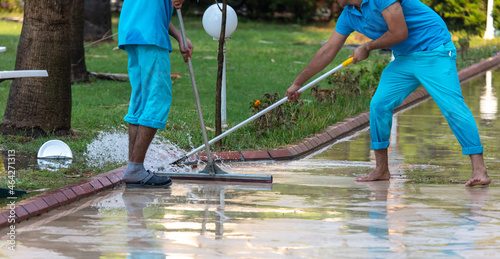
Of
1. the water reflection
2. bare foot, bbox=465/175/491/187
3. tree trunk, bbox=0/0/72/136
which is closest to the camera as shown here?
bare foot, bbox=465/175/491/187

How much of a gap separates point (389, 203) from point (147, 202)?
5.59ft

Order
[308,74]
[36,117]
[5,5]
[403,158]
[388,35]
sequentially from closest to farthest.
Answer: [388,35] → [308,74] → [403,158] → [36,117] → [5,5]

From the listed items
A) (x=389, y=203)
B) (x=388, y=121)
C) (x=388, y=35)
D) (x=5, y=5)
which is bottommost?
(x=389, y=203)

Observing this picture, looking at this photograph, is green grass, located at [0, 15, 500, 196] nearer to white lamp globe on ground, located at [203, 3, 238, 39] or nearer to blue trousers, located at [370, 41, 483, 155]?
white lamp globe on ground, located at [203, 3, 238, 39]

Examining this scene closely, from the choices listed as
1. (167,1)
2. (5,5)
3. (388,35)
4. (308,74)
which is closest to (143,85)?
(167,1)

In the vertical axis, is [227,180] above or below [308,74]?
below

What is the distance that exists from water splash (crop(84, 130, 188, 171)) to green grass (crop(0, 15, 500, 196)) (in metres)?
0.13

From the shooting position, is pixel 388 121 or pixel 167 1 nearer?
pixel 167 1

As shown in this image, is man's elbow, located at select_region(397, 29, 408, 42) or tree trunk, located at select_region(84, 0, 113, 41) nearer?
man's elbow, located at select_region(397, 29, 408, 42)

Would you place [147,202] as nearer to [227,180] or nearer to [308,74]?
[227,180]

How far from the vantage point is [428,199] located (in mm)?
6023

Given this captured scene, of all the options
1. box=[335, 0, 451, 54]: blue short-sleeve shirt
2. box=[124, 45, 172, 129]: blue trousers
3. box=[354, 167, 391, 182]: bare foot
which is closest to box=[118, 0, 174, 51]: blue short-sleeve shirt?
box=[124, 45, 172, 129]: blue trousers

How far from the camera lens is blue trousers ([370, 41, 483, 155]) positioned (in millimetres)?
6477

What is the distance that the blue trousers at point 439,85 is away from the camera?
648cm
